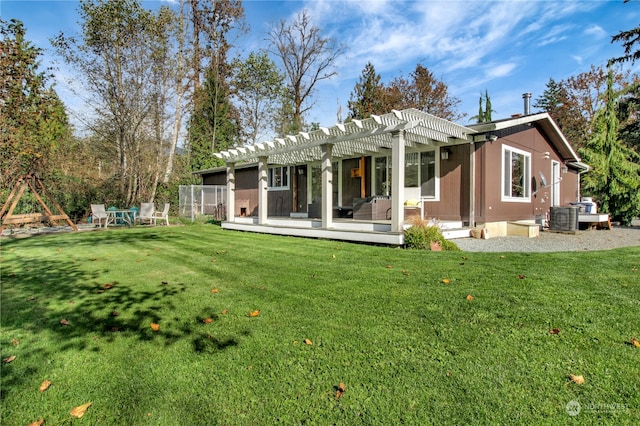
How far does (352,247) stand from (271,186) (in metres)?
9.88

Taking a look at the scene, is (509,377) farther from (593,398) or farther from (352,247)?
(352,247)

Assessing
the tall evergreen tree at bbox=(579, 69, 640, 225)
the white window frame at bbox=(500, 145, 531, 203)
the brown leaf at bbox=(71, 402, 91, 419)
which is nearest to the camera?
the brown leaf at bbox=(71, 402, 91, 419)

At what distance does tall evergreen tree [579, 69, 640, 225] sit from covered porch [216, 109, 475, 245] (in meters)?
8.09

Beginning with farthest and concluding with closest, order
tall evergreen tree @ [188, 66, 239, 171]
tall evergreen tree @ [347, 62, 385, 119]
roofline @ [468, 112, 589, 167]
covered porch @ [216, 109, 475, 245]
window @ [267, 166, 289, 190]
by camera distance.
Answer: tall evergreen tree @ [347, 62, 385, 119] < tall evergreen tree @ [188, 66, 239, 171] < window @ [267, 166, 289, 190] < roofline @ [468, 112, 589, 167] < covered porch @ [216, 109, 475, 245]

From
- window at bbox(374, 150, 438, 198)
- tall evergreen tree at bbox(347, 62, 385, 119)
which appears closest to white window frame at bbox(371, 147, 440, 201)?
window at bbox(374, 150, 438, 198)

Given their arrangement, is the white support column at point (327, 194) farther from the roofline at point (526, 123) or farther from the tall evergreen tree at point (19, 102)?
the tall evergreen tree at point (19, 102)

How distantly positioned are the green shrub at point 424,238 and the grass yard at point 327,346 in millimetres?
2074

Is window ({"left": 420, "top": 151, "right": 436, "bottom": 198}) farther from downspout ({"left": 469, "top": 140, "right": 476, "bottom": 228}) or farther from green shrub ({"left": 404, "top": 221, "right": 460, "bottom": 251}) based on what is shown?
green shrub ({"left": 404, "top": 221, "right": 460, "bottom": 251})

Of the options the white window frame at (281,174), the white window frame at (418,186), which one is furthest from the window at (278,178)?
the white window frame at (418,186)

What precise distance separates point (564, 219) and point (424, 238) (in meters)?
6.25

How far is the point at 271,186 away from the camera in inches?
632

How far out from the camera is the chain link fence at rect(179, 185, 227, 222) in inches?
594

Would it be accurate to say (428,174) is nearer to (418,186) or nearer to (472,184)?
(418,186)

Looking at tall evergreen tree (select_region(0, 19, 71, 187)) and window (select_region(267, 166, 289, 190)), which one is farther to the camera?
window (select_region(267, 166, 289, 190))
